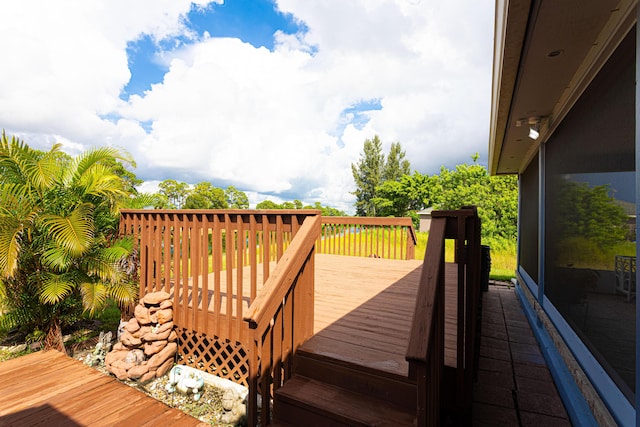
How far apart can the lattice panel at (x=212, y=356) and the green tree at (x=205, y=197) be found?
65.8 ft

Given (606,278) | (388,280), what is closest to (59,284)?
(388,280)

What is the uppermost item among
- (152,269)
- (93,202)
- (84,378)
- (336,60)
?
(336,60)

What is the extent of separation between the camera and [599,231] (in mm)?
2062

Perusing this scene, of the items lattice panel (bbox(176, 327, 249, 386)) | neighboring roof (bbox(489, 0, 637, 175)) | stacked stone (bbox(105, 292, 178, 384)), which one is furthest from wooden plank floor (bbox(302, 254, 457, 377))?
neighboring roof (bbox(489, 0, 637, 175))

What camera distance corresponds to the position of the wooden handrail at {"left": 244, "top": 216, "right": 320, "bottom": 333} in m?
1.80

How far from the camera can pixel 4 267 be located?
11.0ft

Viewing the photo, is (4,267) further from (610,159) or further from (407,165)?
(407,165)

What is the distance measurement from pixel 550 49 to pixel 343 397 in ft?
9.20

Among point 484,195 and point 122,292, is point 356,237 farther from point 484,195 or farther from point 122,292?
point 484,195

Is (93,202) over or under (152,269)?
over

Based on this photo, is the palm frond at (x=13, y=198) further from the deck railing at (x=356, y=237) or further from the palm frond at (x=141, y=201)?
the deck railing at (x=356, y=237)

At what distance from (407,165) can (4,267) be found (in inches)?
1355

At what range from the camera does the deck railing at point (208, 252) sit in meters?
2.57

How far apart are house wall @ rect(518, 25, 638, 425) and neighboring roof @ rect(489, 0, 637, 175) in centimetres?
13
